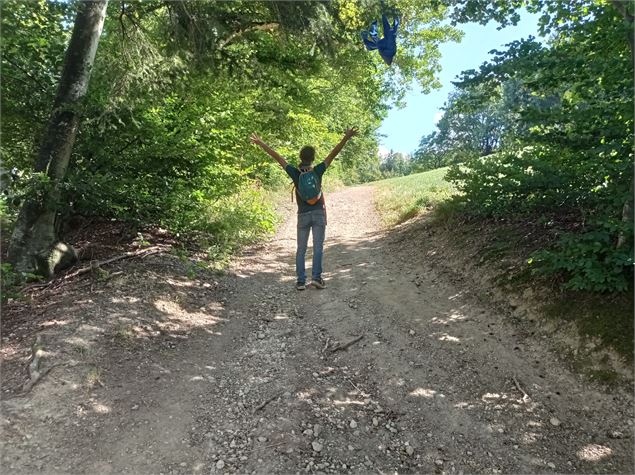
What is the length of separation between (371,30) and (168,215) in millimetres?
6024

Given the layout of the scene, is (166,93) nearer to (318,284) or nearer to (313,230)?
(313,230)

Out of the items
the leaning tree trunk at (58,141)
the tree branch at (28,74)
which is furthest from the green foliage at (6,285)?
the tree branch at (28,74)

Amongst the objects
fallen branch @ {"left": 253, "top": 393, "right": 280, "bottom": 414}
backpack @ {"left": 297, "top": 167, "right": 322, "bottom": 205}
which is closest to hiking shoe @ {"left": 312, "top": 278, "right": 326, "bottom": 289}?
backpack @ {"left": 297, "top": 167, "right": 322, "bottom": 205}

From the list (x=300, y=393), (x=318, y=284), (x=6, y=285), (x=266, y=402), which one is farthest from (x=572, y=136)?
(x=6, y=285)

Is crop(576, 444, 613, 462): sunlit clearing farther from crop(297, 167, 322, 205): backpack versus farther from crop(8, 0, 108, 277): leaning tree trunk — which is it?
crop(8, 0, 108, 277): leaning tree trunk

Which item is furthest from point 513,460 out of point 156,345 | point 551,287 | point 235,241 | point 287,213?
point 287,213

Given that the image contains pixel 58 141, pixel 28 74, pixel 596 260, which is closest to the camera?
pixel 596 260

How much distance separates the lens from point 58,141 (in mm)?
6262

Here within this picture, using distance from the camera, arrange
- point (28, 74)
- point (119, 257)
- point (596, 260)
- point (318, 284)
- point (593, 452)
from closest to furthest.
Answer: point (593, 452)
point (596, 260)
point (28, 74)
point (318, 284)
point (119, 257)

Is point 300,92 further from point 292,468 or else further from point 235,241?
point 292,468

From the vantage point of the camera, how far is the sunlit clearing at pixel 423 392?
3.98m

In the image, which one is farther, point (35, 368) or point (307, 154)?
point (307, 154)

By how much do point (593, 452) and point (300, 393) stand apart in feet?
8.45

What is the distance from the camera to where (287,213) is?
52.4 ft
